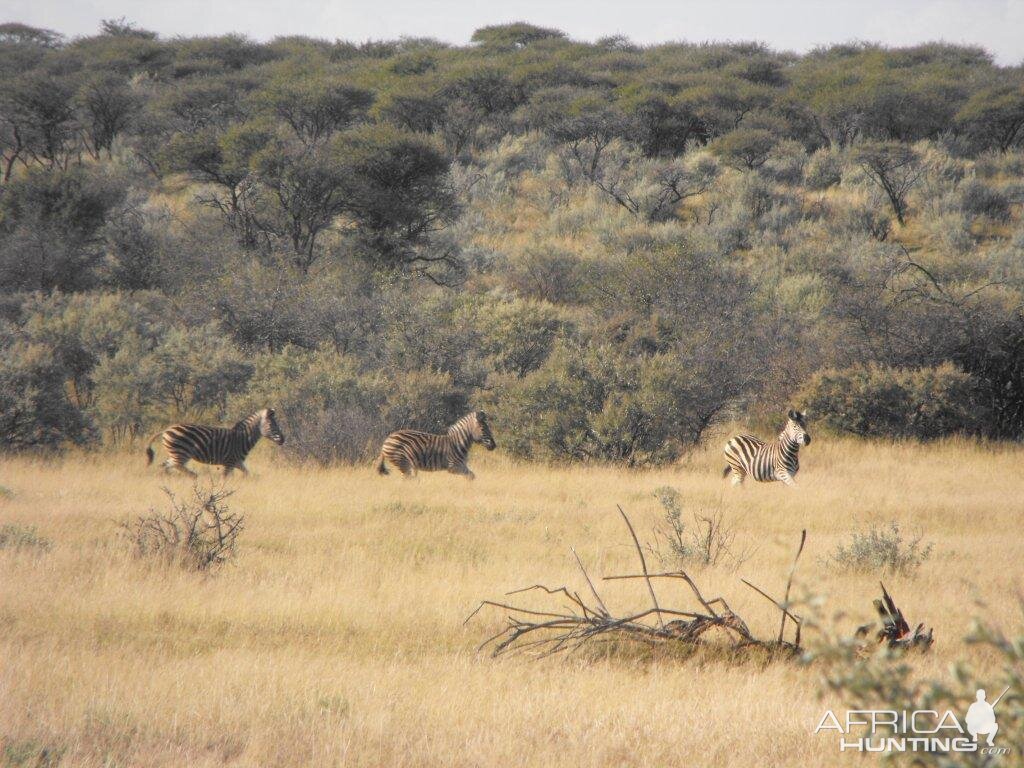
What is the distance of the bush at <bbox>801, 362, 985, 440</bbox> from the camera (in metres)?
17.0

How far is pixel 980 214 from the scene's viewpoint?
3189 centimetres

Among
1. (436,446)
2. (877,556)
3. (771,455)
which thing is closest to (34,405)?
(436,446)

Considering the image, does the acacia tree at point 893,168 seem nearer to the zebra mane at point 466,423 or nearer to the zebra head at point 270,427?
the zebra mane at point 466,423

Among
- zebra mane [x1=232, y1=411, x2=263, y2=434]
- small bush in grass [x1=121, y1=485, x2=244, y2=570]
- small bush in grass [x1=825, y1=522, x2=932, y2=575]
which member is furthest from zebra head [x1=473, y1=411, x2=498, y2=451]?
small bush in grass [x1=825, y1=522, x2=932, y2=575]

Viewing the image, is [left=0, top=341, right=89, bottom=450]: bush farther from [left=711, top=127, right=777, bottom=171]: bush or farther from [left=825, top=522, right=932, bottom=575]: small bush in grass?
[left=711, top=127, right=777, bottom=171]: bush

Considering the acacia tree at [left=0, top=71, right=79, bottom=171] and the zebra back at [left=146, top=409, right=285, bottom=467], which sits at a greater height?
the acacia tree at [left=0, top=71, right=79, bottom=171]

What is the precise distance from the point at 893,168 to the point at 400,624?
31371 mm

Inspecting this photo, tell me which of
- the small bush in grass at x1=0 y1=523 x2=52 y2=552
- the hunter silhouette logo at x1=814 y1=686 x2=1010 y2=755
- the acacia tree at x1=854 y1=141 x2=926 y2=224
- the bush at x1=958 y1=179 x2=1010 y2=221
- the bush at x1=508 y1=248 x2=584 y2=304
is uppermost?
the acacia tree at x1=854 y1=141 x2=926 y2=224

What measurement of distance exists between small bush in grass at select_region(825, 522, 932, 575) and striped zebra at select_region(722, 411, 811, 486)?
12.3ft

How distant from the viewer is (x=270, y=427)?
43.2ft

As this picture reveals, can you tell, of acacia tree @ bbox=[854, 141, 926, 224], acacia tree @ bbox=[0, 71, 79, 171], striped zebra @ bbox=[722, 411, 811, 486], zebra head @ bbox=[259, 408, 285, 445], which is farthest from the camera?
acacia tree @ bbox=[0, 71, 79, 171]

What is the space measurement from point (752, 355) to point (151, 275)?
15.9 meters

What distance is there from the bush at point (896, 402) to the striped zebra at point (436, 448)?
7.04 meters

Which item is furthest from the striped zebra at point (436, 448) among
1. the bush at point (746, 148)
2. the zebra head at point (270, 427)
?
the bush at point (746, 148)
